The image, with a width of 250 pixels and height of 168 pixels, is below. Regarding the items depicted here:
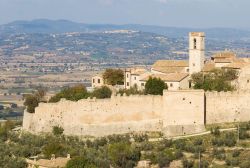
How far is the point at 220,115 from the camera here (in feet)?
127

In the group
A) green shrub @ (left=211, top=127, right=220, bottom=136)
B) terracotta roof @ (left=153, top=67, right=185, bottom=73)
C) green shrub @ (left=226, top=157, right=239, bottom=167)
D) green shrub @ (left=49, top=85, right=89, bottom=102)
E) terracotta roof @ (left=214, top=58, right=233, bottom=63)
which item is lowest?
green shrub @ (left=226, top=157, right=239, bottom=167)

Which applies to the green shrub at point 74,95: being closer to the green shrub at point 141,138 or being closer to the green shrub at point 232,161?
the green shrub at point 141,138

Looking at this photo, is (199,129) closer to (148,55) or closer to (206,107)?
(206,107)

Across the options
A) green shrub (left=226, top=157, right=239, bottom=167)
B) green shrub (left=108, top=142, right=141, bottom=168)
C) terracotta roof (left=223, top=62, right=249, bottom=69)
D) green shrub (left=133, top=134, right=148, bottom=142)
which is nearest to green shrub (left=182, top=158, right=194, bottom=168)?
green shrub (left=226, top=157, right=239, bottom=167)

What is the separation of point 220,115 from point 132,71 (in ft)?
33.6

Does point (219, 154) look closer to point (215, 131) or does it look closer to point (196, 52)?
point (215, 131)

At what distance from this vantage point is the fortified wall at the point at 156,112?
125ft

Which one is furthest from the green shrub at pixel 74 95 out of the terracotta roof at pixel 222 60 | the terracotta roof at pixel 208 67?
the terracotta roof at pixel 222 60

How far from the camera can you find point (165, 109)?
1516 inches

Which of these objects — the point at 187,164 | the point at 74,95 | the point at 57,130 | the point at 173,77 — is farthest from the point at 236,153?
the point at 74,95

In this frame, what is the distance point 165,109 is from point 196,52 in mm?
6703

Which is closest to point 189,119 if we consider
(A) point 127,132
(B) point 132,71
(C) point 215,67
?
(A) point 127,132

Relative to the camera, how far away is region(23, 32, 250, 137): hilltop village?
38.3 m

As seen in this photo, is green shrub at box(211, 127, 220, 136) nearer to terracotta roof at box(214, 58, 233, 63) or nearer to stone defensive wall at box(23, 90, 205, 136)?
stone defensive wall at box(23, 90, 205, 136)
